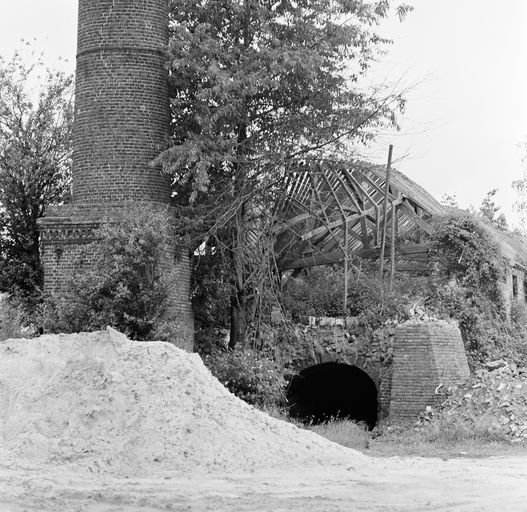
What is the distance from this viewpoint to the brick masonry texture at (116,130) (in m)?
25.3

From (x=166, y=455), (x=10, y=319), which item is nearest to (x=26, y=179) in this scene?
(x=10, y=319)

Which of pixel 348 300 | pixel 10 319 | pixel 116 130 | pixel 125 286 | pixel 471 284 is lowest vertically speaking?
pixel 10 319

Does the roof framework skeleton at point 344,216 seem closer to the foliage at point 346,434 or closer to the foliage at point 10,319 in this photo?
the foliage at point 346,434

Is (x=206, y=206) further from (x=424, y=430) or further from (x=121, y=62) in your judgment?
(x=424, y=430)

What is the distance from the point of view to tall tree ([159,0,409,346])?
83.1ft

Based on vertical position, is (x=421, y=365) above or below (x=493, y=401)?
above

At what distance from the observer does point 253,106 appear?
26.3m

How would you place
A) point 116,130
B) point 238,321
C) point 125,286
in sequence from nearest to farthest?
point 125,286 → point 116,130 → point 238,321

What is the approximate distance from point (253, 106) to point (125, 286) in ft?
18.9

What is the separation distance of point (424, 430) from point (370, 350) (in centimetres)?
436

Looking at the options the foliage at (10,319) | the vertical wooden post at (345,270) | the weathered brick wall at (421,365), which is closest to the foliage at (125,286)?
the foliage at (10,319)

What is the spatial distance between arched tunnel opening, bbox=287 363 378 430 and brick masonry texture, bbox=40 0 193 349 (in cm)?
460

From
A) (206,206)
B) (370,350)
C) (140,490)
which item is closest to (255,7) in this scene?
(206,206)

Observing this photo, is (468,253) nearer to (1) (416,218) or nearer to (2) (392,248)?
(1) (416,218)
